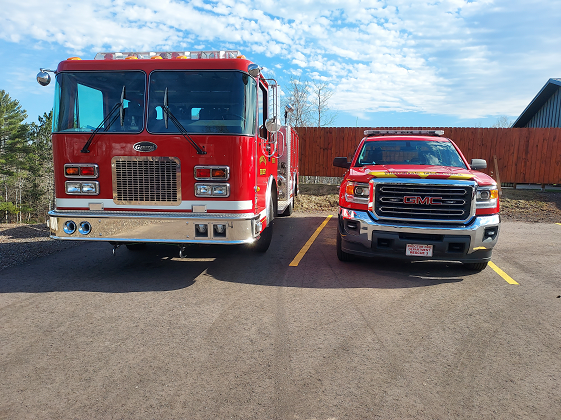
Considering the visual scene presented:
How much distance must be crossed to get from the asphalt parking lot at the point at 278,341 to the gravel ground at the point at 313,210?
2.89 feet

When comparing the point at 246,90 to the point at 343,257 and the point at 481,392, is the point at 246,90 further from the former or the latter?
the point at 481,392

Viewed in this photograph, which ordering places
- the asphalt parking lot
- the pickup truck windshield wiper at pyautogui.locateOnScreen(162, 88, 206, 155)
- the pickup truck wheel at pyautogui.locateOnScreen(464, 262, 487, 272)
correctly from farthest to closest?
the pickup truck wheel at pyautogui.locateOnScreen(464, 262, 487, 272)
the pickup truck windshield wiper at pyautogui.locateOnScreen(162, 88, 206, 155)
the asphalt parking lot

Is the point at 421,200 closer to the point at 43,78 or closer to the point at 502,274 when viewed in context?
the point at 502,274

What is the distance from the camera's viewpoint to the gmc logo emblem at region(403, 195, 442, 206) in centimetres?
536

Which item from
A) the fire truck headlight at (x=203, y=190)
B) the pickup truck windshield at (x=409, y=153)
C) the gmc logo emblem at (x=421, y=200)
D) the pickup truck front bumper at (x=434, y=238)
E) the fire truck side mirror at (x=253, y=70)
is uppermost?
the fire truck side mirror at (x=253, y=70)

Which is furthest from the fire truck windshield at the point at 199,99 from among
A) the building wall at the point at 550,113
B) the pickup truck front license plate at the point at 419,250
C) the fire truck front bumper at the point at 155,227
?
the building wall at the point at 550,113

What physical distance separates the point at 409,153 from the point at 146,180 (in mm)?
4389

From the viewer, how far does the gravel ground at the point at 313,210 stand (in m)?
7.02

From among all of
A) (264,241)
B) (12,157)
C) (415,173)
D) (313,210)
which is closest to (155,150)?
(264,241)

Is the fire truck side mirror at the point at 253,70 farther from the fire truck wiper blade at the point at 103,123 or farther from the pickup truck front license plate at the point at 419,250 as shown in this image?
the pickup truck front license plate at the point at 419,250

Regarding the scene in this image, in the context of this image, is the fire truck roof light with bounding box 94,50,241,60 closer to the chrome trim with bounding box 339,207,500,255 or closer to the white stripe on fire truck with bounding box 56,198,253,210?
the white stripe on fire truck with bounding box 56,198,253,210

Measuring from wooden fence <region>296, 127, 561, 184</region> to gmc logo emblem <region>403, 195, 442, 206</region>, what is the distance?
1184cm

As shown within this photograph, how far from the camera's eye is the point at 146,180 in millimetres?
4969

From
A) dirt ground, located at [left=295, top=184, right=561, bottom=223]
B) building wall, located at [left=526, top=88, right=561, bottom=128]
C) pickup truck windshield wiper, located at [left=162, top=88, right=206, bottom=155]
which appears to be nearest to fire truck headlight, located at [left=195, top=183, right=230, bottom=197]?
pickup truck windshield wiper, located at [left=162, top=88, right=206, bottom=155]
